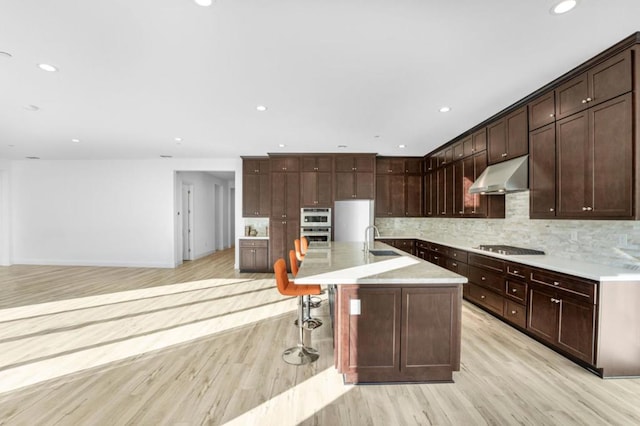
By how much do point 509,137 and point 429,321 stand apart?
2.88 metres

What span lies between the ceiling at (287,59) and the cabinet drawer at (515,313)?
2.43 metres

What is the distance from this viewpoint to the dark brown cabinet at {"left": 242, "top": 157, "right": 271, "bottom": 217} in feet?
21.7

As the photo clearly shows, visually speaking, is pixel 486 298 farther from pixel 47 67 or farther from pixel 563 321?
pixel 47 67

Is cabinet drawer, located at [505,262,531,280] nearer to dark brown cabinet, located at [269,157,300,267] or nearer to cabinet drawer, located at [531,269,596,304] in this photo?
cabinet drawer, located at [531,269,596,304]

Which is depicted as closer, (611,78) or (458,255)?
(611,78)

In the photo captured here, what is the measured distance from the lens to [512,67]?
264 centimetres

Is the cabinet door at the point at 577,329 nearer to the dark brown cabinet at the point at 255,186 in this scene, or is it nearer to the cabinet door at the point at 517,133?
the cabinet door at the point at 517,133

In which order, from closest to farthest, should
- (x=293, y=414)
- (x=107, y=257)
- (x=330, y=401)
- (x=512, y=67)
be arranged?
(x=293, y=414) → (x=330, y=401) → (x=512, y=67) → (x=107, y=257)

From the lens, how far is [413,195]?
664cm

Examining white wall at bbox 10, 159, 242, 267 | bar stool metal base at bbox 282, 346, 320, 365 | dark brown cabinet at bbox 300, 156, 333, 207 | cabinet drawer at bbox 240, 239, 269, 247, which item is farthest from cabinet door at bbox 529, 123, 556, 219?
white wall at bbox 10, 159, 242, 267

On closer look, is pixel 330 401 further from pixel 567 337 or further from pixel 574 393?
pixel 567 337

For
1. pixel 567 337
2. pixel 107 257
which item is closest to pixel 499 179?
pixel 567 337

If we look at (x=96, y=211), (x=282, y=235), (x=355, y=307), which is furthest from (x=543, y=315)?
(x=96, y=211)

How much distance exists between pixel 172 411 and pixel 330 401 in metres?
1.13
